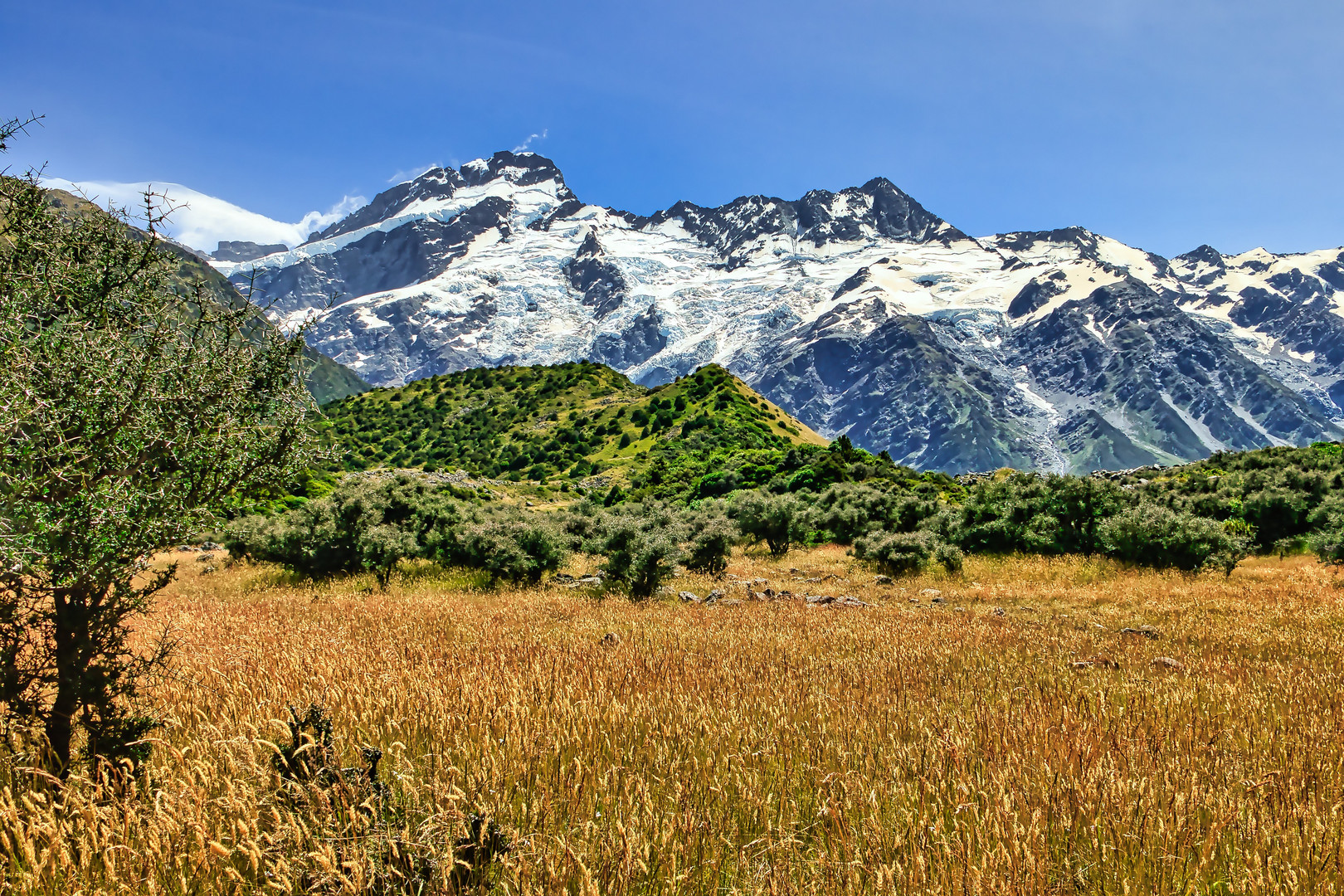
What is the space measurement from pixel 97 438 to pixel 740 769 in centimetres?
481

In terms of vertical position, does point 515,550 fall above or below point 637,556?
below

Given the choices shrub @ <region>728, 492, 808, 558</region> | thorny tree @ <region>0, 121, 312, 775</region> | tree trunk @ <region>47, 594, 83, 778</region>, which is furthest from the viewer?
shrub @ <region>728, 492, 808, 558</region>

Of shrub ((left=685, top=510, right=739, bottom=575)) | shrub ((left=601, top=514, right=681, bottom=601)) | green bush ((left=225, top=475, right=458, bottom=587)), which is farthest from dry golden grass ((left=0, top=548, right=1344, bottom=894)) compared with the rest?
shrub ((left=685, top=510, right=739, bottom=575))

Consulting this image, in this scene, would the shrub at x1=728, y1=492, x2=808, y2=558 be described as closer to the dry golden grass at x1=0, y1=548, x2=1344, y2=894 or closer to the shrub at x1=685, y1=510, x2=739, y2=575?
the shrub at x1=685, y1=510, x2=739, y2=575

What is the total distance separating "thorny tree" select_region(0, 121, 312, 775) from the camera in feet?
12.5

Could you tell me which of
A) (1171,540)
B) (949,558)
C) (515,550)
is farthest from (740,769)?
(1171,540)

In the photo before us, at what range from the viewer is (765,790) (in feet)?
14.1

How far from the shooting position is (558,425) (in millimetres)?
100062

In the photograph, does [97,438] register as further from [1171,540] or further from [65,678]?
[1171,540]

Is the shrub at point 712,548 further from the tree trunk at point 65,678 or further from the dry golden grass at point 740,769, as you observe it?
the tree trunk at point 65,678

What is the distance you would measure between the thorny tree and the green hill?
58993mm

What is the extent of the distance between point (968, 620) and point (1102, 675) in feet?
16.2

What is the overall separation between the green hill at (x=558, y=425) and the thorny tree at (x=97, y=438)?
2323 inches

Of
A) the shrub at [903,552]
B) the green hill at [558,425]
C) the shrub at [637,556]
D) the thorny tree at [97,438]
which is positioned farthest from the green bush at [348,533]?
the green hill at [558,425]
